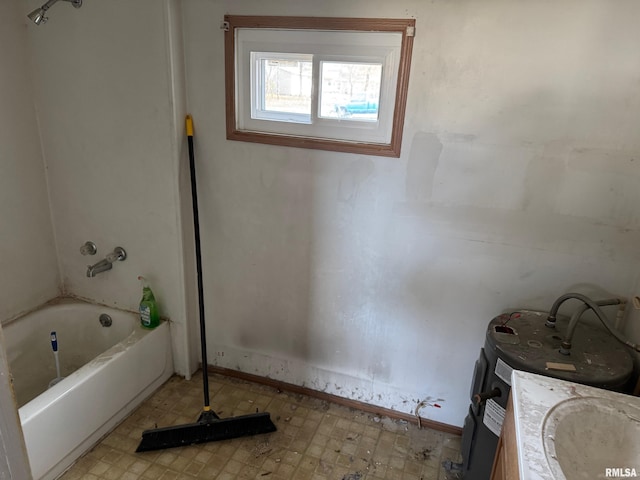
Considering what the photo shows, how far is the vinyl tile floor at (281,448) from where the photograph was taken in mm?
1840

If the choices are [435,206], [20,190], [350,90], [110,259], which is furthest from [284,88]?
[20,190]

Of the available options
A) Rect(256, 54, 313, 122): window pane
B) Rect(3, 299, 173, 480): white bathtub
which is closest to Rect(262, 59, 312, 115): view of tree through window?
Rect(256, 54, 313, 122): window pane

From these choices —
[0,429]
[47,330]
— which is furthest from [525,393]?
[47,330]

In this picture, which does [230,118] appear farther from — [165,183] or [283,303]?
[283,303]

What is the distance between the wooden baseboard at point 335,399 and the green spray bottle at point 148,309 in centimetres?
42

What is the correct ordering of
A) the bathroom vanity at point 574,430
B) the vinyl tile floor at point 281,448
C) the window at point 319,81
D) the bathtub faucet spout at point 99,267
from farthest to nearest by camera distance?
the bathtub faucet spout at point 99,267
the vinyl tile floor at point 281,448
the window at point 319,81
the bathroom vanity at point 574,430

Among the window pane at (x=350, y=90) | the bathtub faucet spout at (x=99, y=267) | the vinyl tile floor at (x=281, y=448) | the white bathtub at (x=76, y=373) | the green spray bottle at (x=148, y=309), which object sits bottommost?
the vinyl tile floor at (x=281, y=448)

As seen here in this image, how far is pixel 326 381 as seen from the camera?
7.32 ft

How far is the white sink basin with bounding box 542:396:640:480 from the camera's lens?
1075 millimetres

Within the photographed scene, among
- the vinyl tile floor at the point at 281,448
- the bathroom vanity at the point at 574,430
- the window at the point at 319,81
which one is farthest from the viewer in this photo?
the vinyl tile floor at the point at 281,448

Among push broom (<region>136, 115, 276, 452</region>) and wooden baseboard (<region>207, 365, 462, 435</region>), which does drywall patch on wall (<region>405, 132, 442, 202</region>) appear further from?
wooden baseboard (<region>207, 365, 462, 435</region>)

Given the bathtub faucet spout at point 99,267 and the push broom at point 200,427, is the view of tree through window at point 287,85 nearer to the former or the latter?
the push broom at point 200,427

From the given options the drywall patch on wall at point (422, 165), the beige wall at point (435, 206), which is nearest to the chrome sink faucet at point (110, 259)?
the beige wall at point (435, 206)

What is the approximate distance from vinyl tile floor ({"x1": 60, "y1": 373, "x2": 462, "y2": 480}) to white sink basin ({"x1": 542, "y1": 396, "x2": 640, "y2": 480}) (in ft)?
2.88
